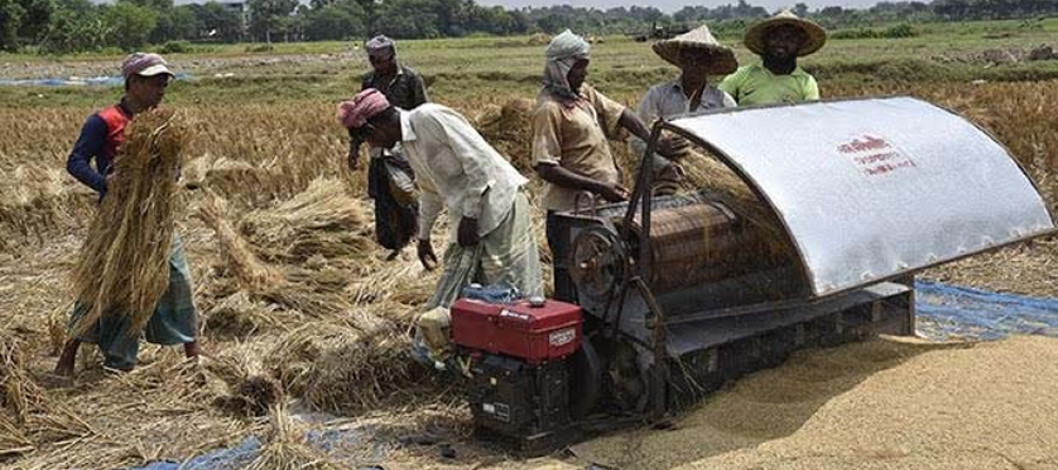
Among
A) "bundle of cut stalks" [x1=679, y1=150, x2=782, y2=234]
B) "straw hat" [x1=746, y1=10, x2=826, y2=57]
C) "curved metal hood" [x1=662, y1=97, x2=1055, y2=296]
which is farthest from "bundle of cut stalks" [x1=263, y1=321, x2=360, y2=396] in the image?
"straw hat" [x1=746, y1=10, x2=826, y2=57]

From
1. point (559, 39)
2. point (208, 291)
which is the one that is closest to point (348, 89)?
point (208, 291)

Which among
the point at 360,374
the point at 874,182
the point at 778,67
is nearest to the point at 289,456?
the point at 360,374

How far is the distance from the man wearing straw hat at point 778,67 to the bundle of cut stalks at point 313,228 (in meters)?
2.83

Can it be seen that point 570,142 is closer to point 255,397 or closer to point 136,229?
point 255,397

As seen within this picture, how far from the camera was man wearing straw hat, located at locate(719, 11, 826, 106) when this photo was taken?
6.01 metres

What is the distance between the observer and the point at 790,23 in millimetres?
6039

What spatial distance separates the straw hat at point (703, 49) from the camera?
5.76m

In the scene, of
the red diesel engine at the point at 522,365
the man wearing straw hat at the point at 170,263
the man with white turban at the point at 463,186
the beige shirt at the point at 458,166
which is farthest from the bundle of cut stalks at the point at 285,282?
the red diesel engine at the point at 522,365

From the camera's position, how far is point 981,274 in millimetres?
7469

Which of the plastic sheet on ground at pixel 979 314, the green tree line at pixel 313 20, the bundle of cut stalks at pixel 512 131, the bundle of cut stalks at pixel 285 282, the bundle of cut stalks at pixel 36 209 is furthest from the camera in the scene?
the green tree line at pixel 313 20

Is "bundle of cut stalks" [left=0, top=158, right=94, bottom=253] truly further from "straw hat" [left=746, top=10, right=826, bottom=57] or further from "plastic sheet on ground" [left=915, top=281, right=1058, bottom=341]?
"plastic sheet on ground" [left=915, top=281, right=1058, bottom=341]

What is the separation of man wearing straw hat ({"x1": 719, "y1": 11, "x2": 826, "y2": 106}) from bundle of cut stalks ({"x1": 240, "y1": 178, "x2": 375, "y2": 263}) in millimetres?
2825

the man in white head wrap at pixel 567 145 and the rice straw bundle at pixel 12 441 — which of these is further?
the man in white head wrap at pixel 567 145

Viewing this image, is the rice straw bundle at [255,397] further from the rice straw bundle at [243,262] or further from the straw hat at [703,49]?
the straw hat at [703,49]
